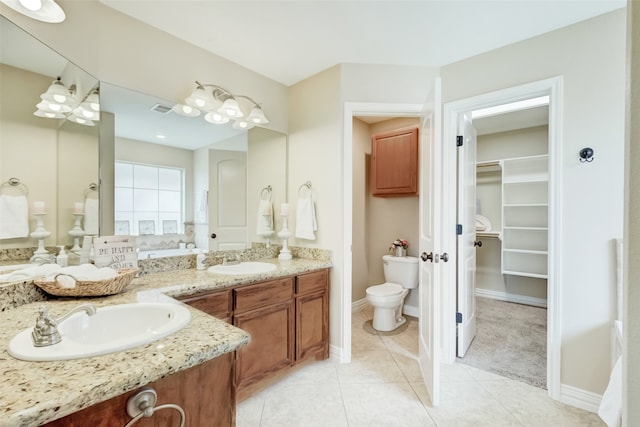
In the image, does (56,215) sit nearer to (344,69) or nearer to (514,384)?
(344,69)

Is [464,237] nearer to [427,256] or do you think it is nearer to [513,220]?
[427,256]

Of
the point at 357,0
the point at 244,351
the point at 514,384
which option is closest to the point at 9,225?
the point at 244,351

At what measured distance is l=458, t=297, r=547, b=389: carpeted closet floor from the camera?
212 centimetres

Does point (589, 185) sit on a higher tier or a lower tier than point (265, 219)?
higher

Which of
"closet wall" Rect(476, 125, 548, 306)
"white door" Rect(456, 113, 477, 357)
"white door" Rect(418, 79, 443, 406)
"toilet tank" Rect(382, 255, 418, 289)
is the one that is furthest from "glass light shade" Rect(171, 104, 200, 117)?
"closet wall" Rect(476, 125, 548, 306)

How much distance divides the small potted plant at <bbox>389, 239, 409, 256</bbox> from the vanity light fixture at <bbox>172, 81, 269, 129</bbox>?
6.53ft

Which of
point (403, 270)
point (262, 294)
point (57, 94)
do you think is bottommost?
point (403, 270)

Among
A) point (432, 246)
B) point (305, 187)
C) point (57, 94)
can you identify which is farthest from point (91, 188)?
point (432, 246)

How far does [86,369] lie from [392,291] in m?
2.56

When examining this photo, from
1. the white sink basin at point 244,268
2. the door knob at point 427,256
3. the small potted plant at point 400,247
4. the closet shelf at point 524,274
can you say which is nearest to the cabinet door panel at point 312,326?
the white sink basin at point 244,268

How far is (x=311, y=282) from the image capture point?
216cm

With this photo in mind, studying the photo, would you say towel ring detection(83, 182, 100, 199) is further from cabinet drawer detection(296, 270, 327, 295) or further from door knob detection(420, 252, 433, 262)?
door knob detection(420, 252, 433, 262)

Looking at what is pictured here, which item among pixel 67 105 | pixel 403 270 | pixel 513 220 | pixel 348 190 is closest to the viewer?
pixel 67 105

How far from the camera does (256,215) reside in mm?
2506
